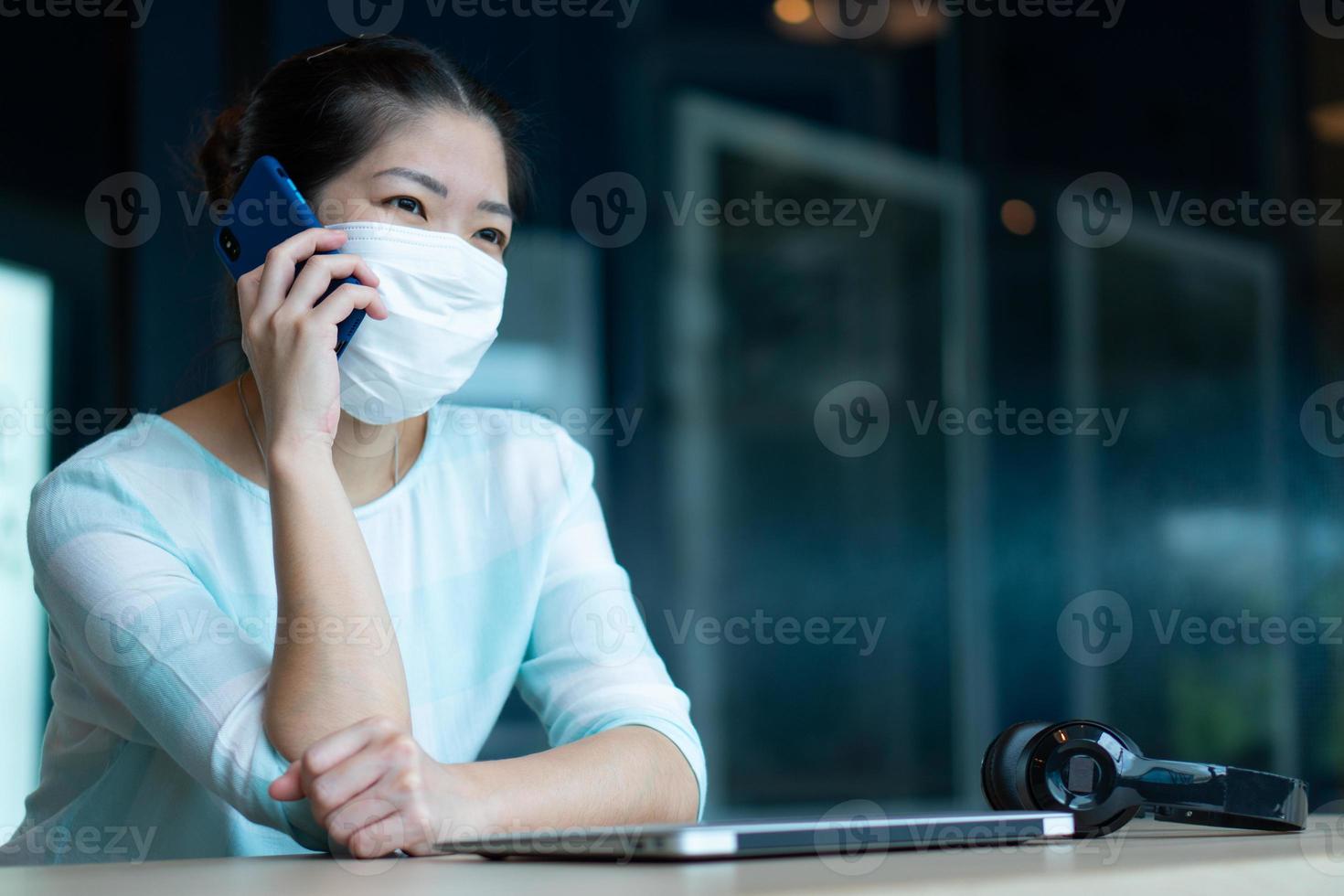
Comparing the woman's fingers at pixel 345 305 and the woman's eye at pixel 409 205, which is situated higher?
the woman's eye at pixel 409 205

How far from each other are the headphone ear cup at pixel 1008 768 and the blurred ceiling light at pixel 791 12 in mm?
2734

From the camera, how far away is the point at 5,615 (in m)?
2.07

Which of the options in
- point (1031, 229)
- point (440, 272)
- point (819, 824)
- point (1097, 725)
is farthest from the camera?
point (1031, 229)

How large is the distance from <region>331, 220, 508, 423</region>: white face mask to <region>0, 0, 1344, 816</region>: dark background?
5.20 feet

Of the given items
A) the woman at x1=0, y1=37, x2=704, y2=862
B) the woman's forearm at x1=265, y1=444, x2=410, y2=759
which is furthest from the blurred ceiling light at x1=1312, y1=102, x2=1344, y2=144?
the woman's forearm at x1=265, y1=444, x2=410, y2=759

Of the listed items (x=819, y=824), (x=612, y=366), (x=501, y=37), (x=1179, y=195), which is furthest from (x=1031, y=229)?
(x=819, y=824)

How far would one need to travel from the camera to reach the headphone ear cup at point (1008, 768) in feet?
2.46

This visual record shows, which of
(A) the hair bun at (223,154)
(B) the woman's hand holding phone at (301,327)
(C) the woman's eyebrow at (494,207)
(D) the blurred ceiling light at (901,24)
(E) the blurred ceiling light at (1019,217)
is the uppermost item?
(D) the blurred ceiling light at (901,24)

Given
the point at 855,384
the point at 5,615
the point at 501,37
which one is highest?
the point at 501,37

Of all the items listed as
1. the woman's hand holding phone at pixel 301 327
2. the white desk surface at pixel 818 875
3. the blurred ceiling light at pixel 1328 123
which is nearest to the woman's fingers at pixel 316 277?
the woman's hand holding phone at pixel 301 327

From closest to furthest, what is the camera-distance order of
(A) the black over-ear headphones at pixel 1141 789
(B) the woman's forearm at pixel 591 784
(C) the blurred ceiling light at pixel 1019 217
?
(A) the black over-ear headphones at pixel 1141 789 < (B) the woman's forearm at pixel 591 784 < (C) the blurred ceiling light at pixel 1019 217

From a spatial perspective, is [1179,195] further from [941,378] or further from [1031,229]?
[941,378]

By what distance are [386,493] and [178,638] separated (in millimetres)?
371

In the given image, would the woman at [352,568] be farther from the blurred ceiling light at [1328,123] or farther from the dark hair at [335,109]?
the blurred ceiling light at [1328,123]
